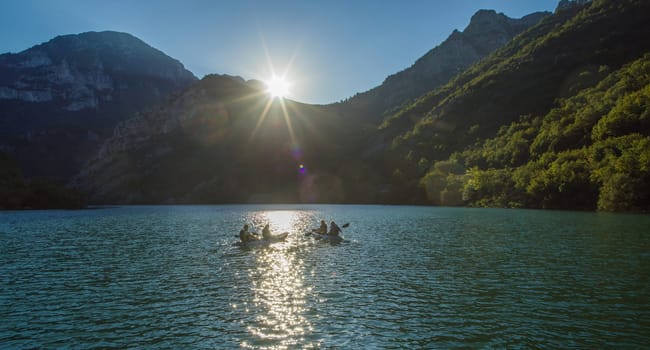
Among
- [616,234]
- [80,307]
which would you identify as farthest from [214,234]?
[616,234]

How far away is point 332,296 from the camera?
23.2 metres

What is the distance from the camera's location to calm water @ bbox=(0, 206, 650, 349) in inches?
664

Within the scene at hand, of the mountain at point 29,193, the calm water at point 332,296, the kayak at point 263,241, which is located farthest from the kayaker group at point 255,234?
the mountain at point 29,193

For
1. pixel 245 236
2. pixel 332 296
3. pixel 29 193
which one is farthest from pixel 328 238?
pixel 29 193

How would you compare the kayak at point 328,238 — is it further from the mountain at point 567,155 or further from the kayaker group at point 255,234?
the mountain at point 567,155

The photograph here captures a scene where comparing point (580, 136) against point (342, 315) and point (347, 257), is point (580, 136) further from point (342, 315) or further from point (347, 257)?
point (342, 315)

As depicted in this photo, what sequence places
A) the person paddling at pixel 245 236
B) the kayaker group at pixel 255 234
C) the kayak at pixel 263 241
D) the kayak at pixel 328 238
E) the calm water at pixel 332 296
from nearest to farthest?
the calm water at pixel 332 296 < the kayak at pixel 263 241 < the person paddling at pixel 245 236 < the kayaker group at pixel 255 234 < the kayak at pixel 328 238

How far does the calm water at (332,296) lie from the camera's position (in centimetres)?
1688

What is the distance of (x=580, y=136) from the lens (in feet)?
431

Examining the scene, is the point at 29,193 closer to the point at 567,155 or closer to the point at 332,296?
the point at 332,296

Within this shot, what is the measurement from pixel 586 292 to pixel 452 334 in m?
12.4

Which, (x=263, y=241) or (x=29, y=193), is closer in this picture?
(x=263, y=241)

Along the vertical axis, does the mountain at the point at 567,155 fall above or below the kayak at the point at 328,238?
above

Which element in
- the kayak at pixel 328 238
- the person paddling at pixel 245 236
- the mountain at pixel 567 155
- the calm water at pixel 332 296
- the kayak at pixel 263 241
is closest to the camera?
the calm water at pixel 332 296
